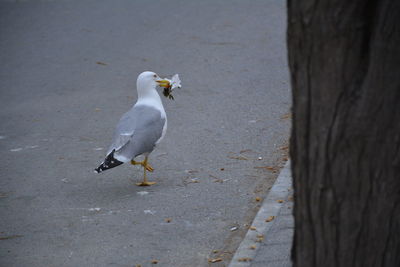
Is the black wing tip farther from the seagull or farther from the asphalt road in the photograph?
the asphalt road

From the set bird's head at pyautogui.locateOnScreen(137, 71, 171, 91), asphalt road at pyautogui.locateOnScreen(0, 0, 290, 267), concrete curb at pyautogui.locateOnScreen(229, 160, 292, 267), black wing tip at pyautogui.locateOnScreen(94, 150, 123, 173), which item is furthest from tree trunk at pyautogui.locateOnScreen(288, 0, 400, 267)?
bird's head at pyautogui.locateOnScreen(137, 71, 171, 91)

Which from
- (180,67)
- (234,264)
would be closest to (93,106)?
(180,67)

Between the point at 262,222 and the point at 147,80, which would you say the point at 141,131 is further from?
the point at 262,222

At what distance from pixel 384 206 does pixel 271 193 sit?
2.82 meters

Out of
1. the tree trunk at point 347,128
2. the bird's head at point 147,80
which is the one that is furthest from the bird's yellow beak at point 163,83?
the tree trunk at point 347,128

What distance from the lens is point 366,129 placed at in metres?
2.55

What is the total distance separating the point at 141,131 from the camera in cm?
579

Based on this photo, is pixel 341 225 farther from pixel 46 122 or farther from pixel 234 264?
pixel 46 122

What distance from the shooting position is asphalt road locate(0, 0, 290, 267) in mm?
5008

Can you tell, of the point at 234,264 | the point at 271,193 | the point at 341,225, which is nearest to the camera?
the point at 341,225

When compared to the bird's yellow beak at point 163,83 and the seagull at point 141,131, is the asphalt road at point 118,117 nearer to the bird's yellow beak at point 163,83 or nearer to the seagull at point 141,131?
the seagull at point 141,131

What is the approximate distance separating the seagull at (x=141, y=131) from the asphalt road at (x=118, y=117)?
1.17 ft

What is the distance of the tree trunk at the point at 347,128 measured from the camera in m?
2.48

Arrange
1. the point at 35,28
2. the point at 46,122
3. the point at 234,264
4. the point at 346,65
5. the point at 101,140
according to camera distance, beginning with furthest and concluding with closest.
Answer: the point at 35,28 → the point at 46,122 → the point at 101,140 → the point at 234,264 → the point at 346,65
